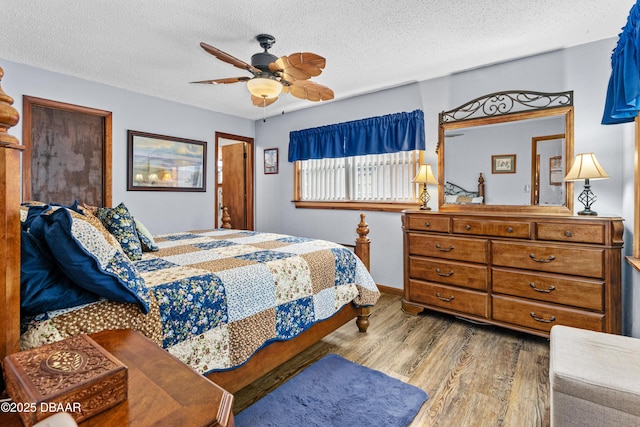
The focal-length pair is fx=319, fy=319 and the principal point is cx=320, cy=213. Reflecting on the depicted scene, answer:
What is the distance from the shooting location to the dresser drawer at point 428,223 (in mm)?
2943

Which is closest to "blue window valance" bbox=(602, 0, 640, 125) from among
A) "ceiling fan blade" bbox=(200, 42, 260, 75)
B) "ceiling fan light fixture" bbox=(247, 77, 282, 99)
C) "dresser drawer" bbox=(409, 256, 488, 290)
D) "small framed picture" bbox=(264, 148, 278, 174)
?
"dresser drawer" bbox=(409, 256, 488, 290)

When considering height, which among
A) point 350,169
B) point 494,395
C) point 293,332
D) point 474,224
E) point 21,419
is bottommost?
point 494,395

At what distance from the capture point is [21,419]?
0.61 meters

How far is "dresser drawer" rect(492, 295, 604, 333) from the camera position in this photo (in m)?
2.27

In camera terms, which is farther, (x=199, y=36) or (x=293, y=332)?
(x=199, y=36)

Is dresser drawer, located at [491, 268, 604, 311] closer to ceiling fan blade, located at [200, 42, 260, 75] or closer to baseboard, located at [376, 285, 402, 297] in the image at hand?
baseboard, located at [376, 285, 402, 297]

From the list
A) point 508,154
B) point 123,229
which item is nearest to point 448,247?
point 508,154

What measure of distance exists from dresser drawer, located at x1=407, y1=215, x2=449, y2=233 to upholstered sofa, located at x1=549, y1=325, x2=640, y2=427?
1.56m

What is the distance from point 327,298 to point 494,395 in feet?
3.75

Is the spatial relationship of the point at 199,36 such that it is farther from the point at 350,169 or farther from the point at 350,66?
the point at 350,169

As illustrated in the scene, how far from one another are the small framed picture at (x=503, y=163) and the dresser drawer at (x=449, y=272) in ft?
3.11

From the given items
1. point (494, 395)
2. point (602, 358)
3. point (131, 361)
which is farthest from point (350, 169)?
point (131, 361)

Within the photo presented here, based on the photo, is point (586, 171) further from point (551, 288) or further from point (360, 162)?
point (360, 162)

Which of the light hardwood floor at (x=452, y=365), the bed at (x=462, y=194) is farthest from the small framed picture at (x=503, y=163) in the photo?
the light hardwood floor at (x=452, y=365)
